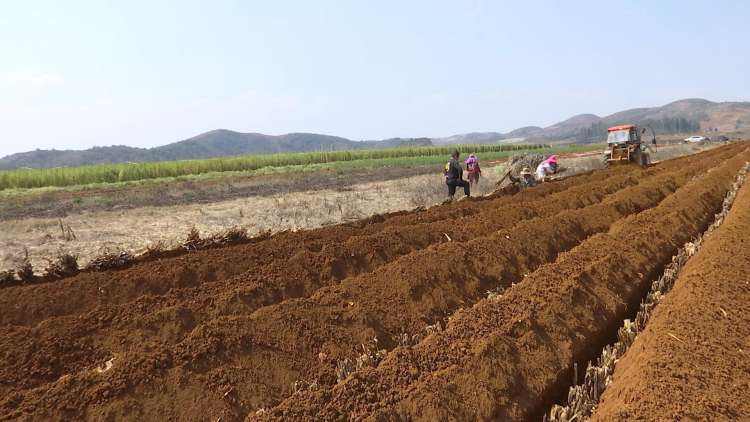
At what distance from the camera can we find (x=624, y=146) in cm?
2028

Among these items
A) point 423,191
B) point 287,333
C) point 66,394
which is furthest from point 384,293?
point 423,191

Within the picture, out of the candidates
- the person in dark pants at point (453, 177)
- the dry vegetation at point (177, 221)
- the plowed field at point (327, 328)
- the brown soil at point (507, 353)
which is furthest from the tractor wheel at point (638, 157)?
the brown soil at point (507, 353)

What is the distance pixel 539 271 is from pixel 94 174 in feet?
93.2

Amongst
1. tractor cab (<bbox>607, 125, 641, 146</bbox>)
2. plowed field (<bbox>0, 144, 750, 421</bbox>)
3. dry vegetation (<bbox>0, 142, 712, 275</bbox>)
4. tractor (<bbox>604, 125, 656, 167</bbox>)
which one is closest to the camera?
plowed field (<bbox>0, 144, 750, 421</bbox>)

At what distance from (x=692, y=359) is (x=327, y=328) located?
3.03 meters

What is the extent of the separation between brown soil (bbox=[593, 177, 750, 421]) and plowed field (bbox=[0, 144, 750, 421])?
0.52 meters

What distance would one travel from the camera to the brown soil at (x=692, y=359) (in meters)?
2.92

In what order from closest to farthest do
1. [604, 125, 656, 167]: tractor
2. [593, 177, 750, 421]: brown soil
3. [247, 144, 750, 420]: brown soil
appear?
[593, 177, 750, 421]: brown soil
[247, 144, 750, 420]: brown soil
[604, 125, 656, 167]: tractor

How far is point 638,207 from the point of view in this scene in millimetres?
9977

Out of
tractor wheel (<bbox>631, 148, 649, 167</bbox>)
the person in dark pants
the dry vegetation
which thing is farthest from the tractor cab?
the person in dark pants

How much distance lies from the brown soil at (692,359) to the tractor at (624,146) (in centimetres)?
1647

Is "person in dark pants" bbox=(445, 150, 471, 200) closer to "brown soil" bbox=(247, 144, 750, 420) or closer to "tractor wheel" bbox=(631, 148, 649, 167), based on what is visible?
"brown soil" bbox=(247, 144, 750, 420)

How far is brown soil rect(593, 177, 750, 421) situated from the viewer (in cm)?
292

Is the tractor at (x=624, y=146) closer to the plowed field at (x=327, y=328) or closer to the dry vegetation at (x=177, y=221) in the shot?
the dry vegetation at (x=177, y=221)
